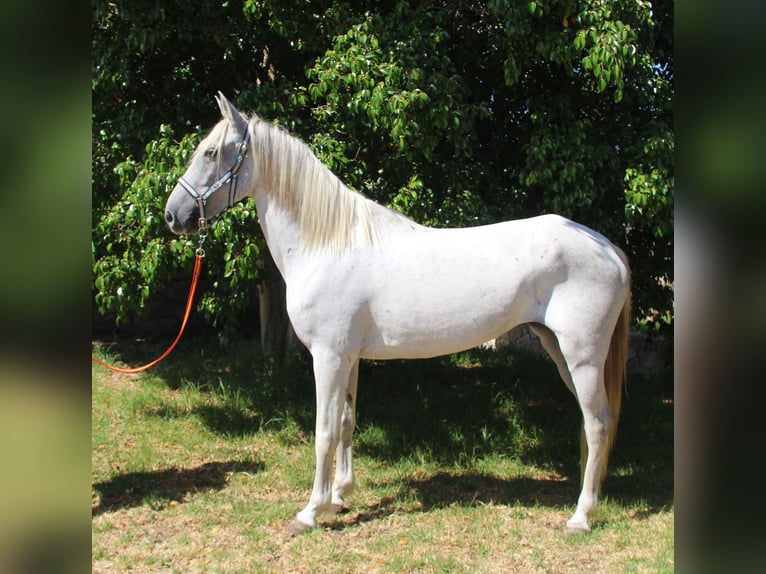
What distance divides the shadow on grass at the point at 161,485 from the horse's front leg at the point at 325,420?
933 millimetres

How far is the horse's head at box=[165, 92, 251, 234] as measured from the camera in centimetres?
343

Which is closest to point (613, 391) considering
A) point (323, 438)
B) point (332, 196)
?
point (323, 438)

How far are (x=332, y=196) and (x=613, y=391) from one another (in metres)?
2.05

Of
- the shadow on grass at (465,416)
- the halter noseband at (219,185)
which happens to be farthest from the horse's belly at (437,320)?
the shadow on grass at (465,416)

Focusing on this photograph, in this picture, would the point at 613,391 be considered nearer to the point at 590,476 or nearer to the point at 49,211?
the point at 590,476

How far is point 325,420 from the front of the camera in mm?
3602

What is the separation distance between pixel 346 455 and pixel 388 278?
3.94 ft

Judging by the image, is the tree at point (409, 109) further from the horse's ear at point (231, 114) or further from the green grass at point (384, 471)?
the green grass at point (384, 471)

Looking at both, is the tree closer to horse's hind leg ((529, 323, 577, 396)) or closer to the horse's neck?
the horse's neck

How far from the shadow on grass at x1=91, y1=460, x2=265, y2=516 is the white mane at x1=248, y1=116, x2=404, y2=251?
1.94m

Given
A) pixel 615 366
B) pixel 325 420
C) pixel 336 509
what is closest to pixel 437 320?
pixel 325 420

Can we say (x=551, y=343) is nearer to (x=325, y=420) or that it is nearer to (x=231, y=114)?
(x=325, y=420)

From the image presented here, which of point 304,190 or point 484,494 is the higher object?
point 304,190

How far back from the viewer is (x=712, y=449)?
2.78 ft
